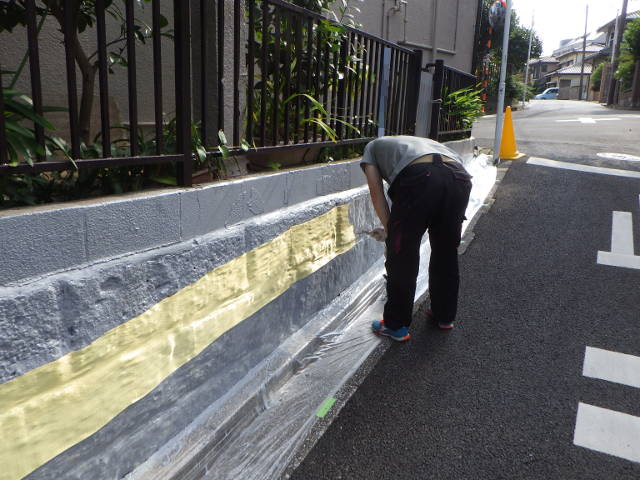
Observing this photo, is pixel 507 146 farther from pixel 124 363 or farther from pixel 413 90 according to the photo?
pixel 124 363

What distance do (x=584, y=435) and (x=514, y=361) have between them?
73cm

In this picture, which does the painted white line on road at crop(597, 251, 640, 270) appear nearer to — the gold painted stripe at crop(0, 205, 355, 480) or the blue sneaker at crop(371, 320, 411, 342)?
the blue sneaker at crop(371, 320, 411, 342)

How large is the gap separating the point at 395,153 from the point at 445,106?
423cm

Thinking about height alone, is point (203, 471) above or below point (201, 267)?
below

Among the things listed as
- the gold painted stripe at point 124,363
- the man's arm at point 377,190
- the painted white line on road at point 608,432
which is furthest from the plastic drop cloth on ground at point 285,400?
the painted white line on road at point 608,432

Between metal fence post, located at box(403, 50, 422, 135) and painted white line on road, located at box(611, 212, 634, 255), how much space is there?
2.39m

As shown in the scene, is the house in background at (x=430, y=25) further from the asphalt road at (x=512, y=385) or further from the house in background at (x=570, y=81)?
the house in background at (x=570, y=81)

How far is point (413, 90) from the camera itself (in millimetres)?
5781

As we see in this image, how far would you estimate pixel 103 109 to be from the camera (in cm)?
213

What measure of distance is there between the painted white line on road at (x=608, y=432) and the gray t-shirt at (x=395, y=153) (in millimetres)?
1652

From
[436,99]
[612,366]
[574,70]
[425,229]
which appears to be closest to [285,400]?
[425,229]

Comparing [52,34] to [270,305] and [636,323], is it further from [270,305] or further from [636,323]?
[636,323]

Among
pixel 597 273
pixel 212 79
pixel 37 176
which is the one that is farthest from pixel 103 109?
pixel 597 273

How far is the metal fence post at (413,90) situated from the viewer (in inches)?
225
